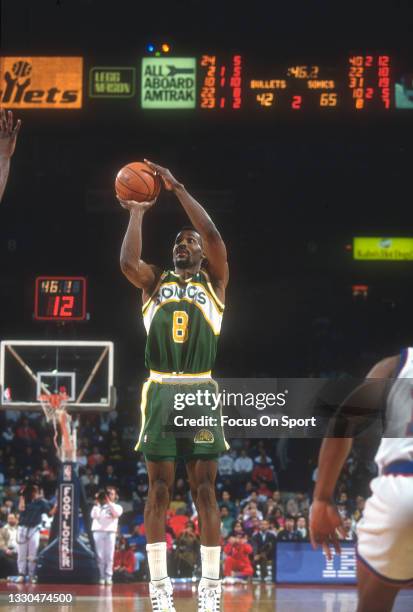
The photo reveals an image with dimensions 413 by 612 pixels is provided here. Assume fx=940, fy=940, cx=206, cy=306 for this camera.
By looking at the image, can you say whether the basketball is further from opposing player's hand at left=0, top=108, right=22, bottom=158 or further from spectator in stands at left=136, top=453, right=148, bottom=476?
spectator in stands at left=136, top=453, right=148, bottom=476

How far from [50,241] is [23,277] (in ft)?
4.22

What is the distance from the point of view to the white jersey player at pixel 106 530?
1244 cm

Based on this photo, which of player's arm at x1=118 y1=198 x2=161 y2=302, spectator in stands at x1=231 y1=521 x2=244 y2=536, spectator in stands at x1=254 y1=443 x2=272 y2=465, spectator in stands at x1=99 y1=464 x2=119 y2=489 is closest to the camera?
player's arm at x1=118 y1=198 x2=161 y2=302

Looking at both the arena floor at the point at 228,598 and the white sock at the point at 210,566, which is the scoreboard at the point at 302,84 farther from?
the white sock at the point at 210,566

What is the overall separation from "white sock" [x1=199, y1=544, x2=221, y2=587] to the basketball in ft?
7.50

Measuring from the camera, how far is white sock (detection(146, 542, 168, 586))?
17.7 ft

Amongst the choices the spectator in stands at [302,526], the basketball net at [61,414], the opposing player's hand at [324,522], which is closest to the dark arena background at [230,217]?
the spectator in stands at [302,526]

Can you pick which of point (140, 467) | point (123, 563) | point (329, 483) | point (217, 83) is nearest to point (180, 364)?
point (329, 483)

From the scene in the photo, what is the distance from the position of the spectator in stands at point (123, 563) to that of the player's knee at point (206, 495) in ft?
23.9

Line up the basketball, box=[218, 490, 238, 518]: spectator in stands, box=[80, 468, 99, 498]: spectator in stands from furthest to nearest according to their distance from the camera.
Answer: box=[80, 468, 99, 498]: spectator in stands → box=[218, 490, 238, 518]: spectator in stands → the basketball

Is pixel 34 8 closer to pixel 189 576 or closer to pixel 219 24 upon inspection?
pixel 219 24

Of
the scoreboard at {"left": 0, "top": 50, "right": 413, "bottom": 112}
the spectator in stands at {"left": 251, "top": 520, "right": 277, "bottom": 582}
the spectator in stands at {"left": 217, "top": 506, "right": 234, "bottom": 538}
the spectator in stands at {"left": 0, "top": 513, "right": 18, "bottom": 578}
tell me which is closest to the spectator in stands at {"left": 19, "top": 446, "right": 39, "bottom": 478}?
the spectator in stands at {"left": 0, "top": 513, "right": 18, "bottom": 578}

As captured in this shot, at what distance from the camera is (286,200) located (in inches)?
860

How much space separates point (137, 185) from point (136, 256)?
0.65 metres
